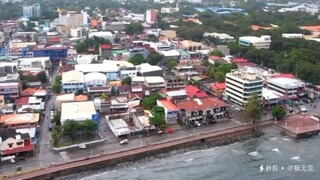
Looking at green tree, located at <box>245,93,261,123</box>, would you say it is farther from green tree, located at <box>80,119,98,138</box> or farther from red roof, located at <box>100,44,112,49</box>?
red roof, located at <box>100,44,112,49</box>

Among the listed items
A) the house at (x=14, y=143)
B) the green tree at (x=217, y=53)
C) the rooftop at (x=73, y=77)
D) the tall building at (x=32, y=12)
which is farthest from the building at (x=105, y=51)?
the tall building at (x=32, y=12)

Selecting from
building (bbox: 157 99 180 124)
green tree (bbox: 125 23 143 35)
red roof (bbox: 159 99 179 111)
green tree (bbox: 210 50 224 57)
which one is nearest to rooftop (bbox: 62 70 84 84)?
red roof (bbox: 159 99 179 111)

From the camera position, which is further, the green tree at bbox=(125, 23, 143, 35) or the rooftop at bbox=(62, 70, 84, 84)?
the green tree at bbox=(125, 23, 143, 35)

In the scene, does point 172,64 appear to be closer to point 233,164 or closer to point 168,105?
point 168,105

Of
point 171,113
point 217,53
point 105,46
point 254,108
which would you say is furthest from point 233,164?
point 105,46

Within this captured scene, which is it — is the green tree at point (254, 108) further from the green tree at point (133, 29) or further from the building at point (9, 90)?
the green tree at point (133, 29)

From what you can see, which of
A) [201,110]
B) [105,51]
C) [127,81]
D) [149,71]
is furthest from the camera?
[105,51]

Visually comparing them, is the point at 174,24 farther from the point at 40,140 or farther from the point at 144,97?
the point at 40,140
